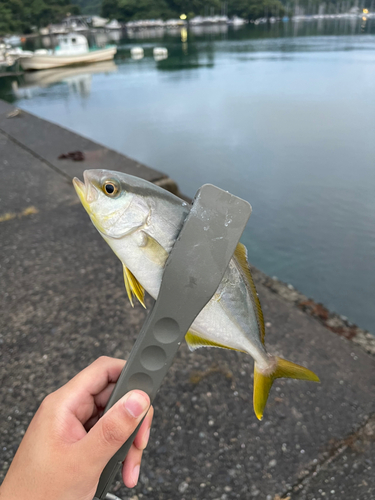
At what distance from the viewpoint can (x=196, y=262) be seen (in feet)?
3.19

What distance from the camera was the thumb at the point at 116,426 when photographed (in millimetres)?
1080

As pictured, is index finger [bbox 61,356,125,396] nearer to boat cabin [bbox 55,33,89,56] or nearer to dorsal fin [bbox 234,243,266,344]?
dorsal fin [bbox 234,243,266,344]

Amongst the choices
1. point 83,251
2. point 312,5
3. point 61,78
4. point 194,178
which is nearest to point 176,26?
point 312,5

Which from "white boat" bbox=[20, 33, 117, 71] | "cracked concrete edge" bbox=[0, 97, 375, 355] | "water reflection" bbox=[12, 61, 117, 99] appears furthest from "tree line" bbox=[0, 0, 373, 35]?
"cracked concrete edge" bbox=[0, 97, 375, 355]

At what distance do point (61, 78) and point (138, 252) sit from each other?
112 ft

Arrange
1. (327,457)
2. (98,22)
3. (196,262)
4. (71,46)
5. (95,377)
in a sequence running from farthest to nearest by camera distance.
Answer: (98,22) < (71,46) < (327,457) < (95,377) < (196,262)

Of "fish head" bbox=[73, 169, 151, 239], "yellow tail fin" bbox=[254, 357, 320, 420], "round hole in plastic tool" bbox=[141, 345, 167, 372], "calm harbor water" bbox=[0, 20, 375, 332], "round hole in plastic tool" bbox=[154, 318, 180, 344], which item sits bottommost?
"calm harbor water" bbox=[0, 20, 375, 332]

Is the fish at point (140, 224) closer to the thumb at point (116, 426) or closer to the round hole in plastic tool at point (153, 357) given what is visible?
the round hole in plastic tool at point (153, 357)

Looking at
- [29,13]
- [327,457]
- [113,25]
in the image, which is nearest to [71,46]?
[327,457]

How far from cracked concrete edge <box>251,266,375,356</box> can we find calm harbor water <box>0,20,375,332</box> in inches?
92.6

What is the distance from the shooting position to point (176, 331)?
1.05m

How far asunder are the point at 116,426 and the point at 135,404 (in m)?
0.09

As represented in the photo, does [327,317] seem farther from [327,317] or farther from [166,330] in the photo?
[166,330]

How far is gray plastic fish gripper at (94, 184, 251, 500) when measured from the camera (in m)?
0.96
